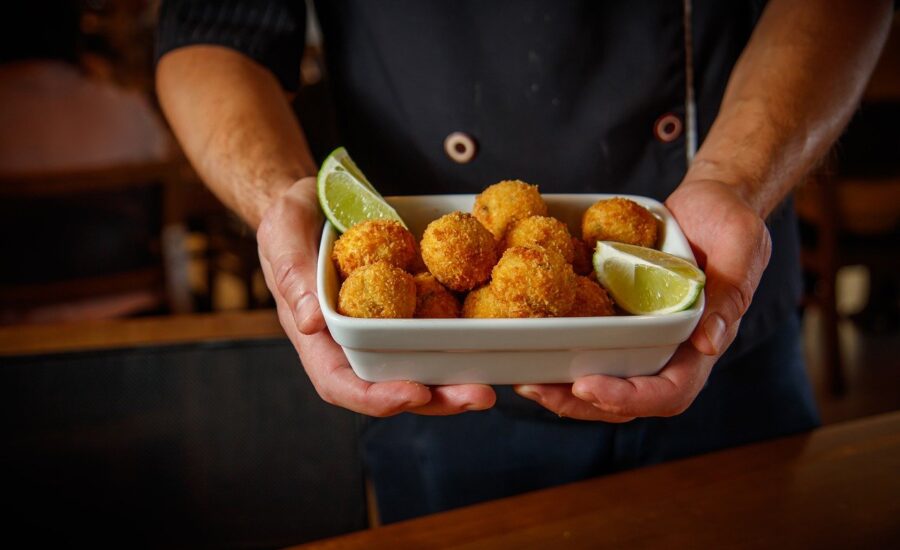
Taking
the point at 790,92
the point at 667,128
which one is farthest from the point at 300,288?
the point at 790,92

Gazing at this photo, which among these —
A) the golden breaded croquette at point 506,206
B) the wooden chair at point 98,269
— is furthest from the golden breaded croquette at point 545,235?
the wooden chair at point 98,269

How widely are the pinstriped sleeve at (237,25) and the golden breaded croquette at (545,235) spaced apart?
640 millimetres

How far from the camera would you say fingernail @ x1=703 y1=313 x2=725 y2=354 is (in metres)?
0.84

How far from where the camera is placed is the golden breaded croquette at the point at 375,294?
83 cm

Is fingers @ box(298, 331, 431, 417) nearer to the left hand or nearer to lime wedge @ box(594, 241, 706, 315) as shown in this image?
the left hand

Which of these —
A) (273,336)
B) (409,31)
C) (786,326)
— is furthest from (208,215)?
(786,326)

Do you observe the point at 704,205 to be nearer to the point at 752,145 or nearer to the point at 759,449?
the point at 752,145

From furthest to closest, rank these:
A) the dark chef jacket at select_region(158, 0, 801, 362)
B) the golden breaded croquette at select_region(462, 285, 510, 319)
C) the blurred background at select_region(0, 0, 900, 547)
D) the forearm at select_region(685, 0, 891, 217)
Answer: the blurred background at select_region(0, 0, 900, 547), the dark chef jacket at select_region(158, 0, 801, 362), the forearm at select_region(685, 0, 891, 217), the golden breaded croquette at select_region(462, 285, 510, 319)

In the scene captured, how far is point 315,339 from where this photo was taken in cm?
89

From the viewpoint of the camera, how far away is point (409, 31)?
127 centimetres

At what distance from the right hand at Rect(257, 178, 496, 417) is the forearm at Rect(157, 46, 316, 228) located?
0.62ft

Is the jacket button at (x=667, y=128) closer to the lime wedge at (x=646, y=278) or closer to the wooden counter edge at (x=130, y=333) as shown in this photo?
the lime wedge at (x=646, y=278)

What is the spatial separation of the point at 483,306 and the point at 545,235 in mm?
131

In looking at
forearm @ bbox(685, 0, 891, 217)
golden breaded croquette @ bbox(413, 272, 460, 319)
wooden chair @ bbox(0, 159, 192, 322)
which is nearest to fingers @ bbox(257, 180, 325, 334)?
golden breaded croquette @ bbox(413, 272, 460, 319)
